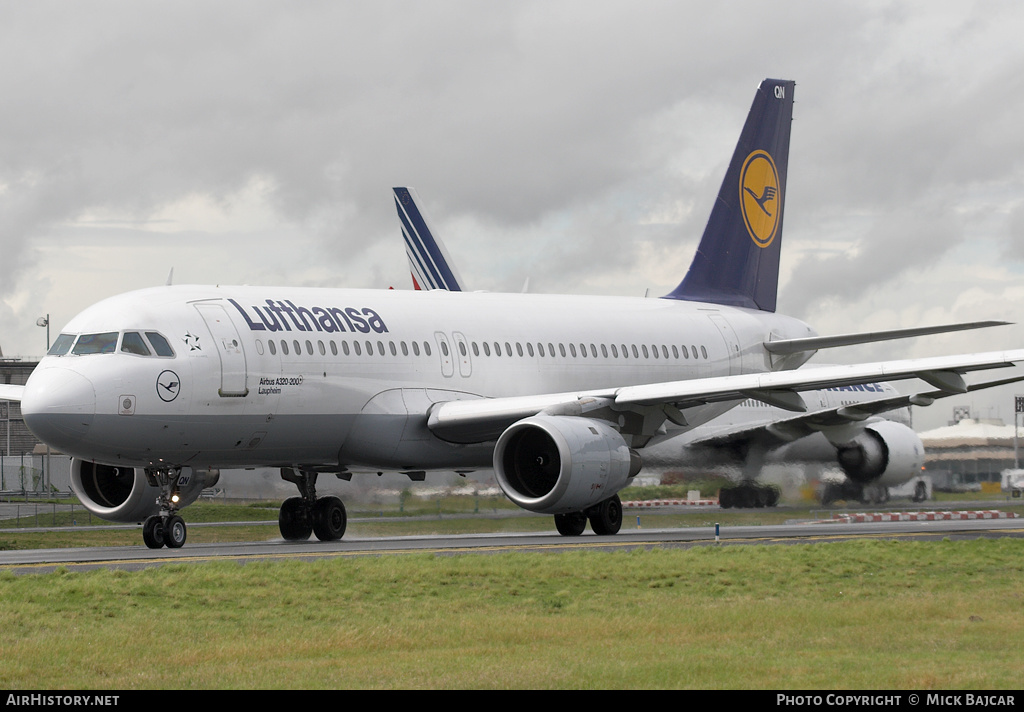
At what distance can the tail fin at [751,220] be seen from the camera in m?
33.1

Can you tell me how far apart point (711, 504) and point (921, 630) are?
1612 cm

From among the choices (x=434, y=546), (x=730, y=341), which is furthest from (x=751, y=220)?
(x=434, y=546)

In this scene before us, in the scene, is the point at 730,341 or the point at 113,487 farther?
the point at 730,341

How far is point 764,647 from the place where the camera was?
11461mm

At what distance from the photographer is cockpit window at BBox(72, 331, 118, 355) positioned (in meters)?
20.9

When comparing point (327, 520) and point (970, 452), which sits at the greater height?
point (970, 452)

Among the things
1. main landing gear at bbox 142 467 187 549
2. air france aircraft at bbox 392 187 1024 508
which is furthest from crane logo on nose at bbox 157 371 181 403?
air france aircraft at bbox 392 187 1024 508

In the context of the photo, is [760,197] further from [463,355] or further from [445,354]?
[445,354]

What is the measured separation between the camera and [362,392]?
936 inches

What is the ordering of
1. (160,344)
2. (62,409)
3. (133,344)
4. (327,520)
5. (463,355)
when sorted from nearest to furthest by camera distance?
(62,409) → (133,344) → (160,344) → (327,520) → (463,355)

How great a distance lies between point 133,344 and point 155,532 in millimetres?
2867

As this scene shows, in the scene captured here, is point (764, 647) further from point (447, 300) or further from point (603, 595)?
point (447, 300)

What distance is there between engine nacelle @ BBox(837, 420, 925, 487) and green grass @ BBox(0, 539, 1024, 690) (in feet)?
36.3

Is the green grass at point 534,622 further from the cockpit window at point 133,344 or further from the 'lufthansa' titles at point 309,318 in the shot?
the 'lufthansa' titles at point 309,318
